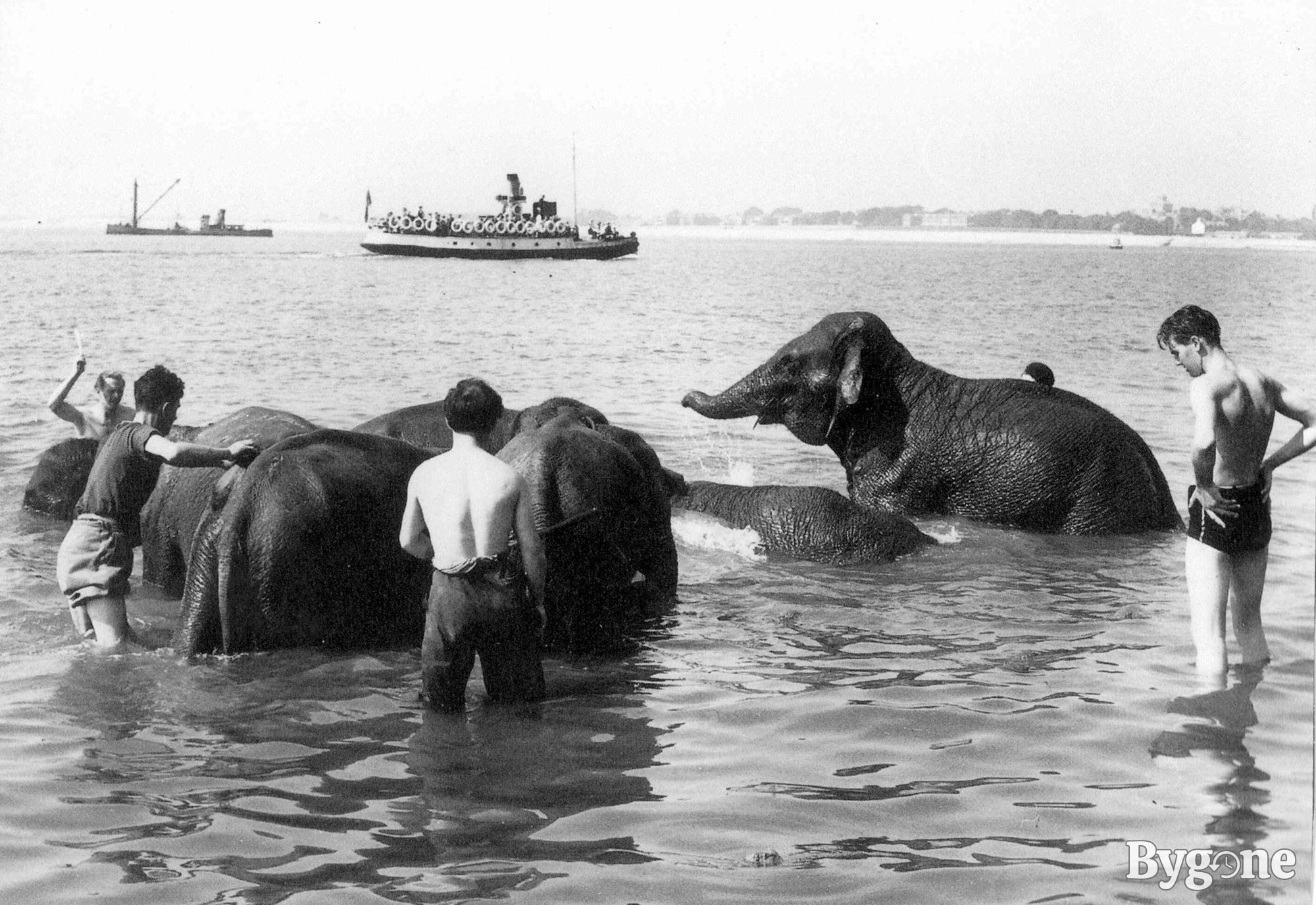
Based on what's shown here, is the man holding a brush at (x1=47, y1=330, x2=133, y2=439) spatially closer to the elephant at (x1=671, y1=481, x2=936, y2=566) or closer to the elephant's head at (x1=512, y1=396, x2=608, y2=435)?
the elephant's head at (x1=512, y1=396, x2=608, y2=435)

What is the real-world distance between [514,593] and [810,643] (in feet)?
8.27

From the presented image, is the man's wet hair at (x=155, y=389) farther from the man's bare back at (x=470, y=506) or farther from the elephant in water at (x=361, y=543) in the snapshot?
the man's bare back at (x=470, y=506)

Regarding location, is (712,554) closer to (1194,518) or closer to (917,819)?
(1194,518)

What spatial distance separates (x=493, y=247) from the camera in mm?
93250

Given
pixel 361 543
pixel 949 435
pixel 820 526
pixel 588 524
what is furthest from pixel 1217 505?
pixel 949 435

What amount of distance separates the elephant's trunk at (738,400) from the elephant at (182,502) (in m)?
4.53

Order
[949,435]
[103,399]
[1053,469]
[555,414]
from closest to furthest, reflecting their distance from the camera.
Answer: [103,399] → [555,414] → [1053,469] → [949,435]

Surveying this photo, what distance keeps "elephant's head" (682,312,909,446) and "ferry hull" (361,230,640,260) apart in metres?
80.6

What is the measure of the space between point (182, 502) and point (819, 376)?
231 inches

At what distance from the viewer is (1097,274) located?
10762 cm

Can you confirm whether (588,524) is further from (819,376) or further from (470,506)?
(819,376)

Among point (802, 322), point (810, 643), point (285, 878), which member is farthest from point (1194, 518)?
point (802, 322)

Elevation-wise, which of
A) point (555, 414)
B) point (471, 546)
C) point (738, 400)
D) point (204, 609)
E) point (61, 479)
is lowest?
point (204, 609)

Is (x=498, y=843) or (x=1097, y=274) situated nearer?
(x=498, y=843)
